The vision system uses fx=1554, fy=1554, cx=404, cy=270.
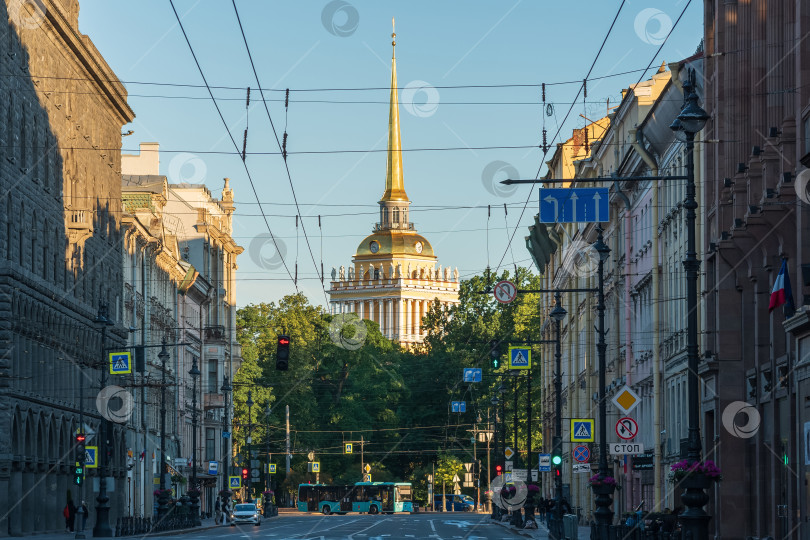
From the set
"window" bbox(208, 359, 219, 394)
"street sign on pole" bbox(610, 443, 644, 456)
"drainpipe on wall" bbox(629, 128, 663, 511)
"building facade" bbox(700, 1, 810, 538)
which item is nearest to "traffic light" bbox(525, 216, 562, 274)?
"window" bbox(208, 359, 219, 394)

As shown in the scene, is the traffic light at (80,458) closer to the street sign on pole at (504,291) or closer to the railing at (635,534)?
the street sign on pole at (504,291)

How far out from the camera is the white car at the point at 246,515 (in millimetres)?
81438

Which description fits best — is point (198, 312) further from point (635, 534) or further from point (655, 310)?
point (635, 534)

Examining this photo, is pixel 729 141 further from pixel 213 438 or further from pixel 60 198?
pixel 213 438

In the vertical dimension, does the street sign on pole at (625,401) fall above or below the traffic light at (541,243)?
below

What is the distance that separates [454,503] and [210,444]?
24918 mm

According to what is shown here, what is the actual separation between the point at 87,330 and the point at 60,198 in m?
8.22

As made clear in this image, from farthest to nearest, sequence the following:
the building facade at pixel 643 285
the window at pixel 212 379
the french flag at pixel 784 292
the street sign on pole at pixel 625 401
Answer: the window at pixel 212 379
the building facade at pixel 643 285
the street sign on pole at pixel 625 401
the french flag at pixel 784 292

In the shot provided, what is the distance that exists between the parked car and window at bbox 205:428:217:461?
74.1ft

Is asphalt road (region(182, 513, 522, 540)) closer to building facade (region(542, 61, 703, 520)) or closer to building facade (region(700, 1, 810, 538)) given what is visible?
building facade (region(542, 61, 703, 520))

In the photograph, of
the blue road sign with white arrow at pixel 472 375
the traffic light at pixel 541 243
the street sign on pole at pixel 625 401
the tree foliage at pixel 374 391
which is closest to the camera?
the street sign on pole at pixel 625 401

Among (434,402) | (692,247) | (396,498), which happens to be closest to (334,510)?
(396,498)

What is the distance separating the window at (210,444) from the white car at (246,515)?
1346 inches

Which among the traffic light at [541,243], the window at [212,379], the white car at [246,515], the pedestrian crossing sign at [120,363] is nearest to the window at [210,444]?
the window at [212,379]
